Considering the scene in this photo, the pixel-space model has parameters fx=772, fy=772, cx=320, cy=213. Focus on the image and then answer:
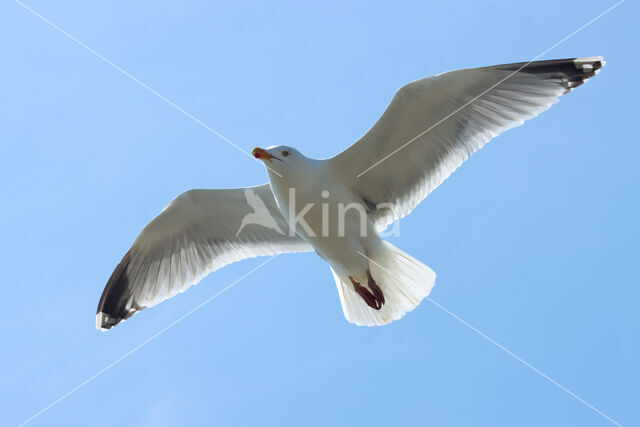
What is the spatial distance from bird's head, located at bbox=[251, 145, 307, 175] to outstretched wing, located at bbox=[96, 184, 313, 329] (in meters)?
0.99

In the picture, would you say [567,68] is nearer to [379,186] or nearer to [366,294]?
[379,186]

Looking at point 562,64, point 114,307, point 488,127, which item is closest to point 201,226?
point 114,307

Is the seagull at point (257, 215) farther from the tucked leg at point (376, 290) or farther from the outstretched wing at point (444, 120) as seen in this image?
the tucked leg at point (376, 290)

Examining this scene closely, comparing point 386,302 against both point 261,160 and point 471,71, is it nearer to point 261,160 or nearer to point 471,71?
point 261,160

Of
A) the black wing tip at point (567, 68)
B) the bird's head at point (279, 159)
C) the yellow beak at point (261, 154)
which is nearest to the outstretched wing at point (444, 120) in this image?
the black wing tip at point (567, 68)

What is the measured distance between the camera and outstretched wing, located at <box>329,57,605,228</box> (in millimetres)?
6023

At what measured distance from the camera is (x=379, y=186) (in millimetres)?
6535

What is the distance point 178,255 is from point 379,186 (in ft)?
6.50

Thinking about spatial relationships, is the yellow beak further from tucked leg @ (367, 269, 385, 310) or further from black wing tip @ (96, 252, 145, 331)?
black wing tip @ (96, 252, 145, 331)

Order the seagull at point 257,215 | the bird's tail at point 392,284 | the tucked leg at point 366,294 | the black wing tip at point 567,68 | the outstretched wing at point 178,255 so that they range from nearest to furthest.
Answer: the black wing tip at point 567,68 → the bird's tail at point 392,284 → the tucked leg at point 366,294 → the seagull at point 257,215 → the outstretched wing at point 178,255

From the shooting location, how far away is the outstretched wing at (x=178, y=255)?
698 cm

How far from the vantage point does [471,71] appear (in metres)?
5.97

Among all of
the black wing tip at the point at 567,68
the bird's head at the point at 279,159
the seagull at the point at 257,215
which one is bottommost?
the black wing tip at the point at 567,68

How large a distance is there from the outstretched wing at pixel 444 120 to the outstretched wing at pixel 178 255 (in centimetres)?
107
